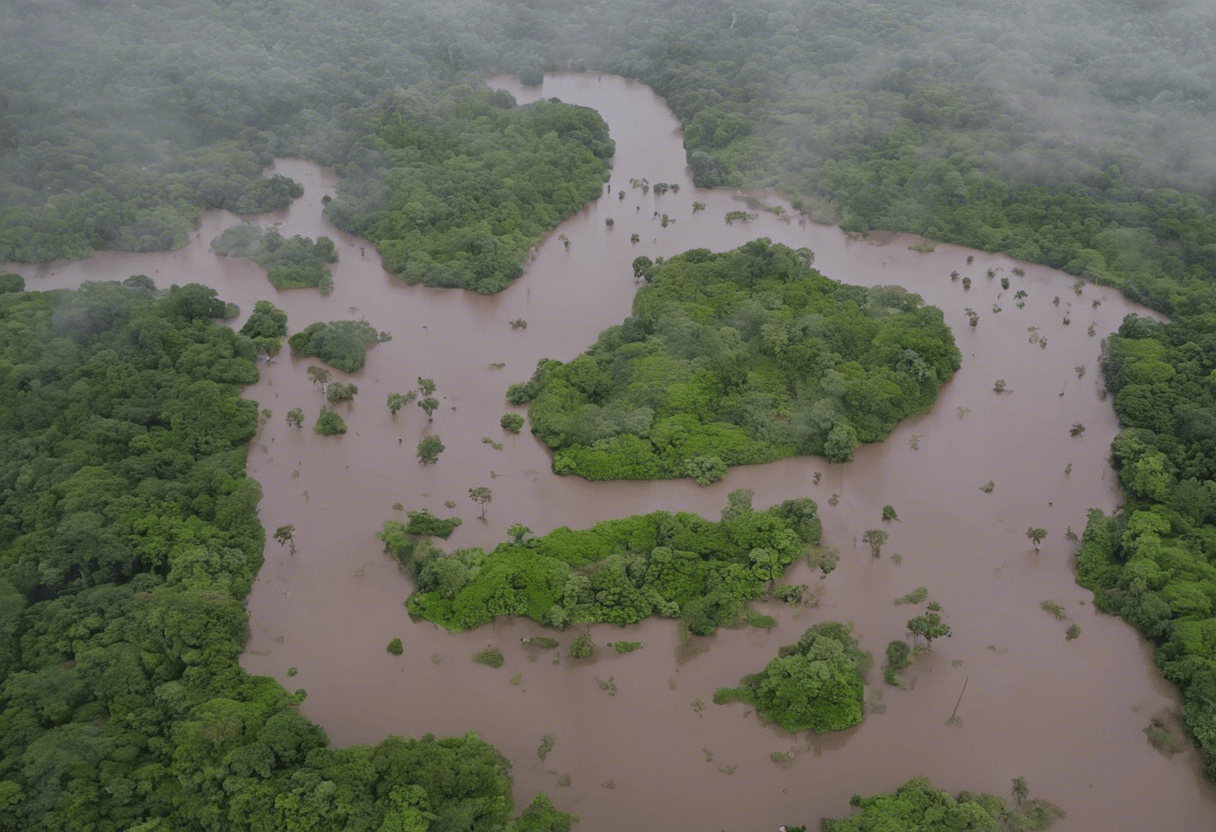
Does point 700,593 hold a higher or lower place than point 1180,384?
lower

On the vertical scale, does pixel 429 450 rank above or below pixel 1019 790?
below

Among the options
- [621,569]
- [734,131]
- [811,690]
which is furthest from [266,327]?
[734,131]

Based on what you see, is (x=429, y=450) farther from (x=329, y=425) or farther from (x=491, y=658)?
(x=491, y=658)

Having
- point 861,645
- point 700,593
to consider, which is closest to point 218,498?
point 700,593

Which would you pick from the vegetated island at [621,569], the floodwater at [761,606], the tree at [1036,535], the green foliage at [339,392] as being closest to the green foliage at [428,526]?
the vegetated island at [621,569]

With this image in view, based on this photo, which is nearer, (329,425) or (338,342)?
(329,425)

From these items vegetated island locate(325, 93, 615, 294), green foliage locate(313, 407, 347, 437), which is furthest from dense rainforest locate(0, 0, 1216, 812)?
green foliage locate(313, 407, 347, 437)

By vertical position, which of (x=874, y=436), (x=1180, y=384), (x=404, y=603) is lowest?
(x=404, y=603)

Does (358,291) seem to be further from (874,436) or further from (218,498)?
(874,436)
